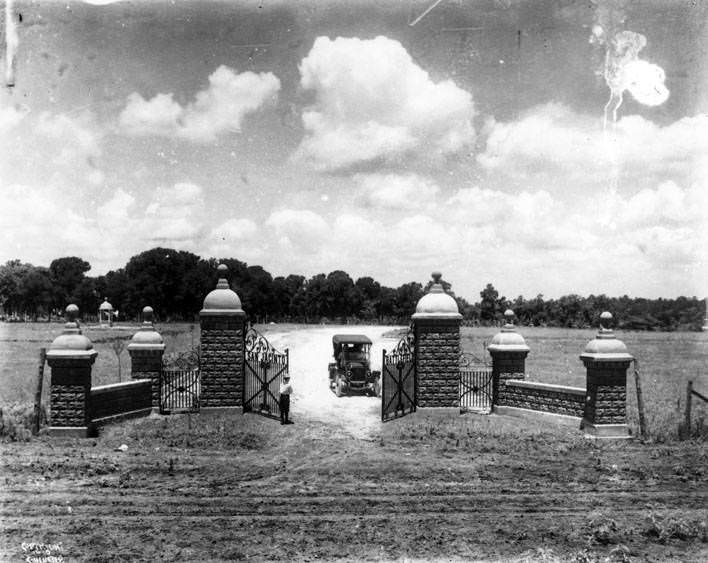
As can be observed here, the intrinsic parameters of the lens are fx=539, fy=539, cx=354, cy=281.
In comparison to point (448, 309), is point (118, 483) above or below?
below

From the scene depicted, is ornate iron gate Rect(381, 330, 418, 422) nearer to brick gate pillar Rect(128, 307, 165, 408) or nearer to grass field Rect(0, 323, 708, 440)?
grass field Rect(0, 323, 708, 440)

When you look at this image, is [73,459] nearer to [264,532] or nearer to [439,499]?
[264,532]

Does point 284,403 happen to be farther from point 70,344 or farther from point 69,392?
point 70,344

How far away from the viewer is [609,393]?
12555 mm

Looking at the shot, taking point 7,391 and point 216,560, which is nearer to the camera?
point 216,560

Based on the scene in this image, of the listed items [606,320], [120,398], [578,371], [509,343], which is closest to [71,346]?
[120,398]

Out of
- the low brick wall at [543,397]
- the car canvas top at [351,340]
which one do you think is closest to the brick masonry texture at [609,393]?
the low brick wall at [543,397]

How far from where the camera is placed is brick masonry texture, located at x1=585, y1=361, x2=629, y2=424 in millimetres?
12531

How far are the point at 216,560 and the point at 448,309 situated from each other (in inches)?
367

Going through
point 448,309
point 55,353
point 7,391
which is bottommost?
point 7,391

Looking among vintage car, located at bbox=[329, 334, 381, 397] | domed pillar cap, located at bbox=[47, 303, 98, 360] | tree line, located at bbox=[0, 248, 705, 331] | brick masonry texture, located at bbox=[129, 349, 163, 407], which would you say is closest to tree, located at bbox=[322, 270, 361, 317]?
tree line, located at bbox=[0, 248, 705, 331]

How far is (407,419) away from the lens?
1386 cm

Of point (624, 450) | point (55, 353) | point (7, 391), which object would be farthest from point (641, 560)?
point (7, 391)

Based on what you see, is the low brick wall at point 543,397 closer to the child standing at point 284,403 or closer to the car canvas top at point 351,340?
the child standing at point 284,403
